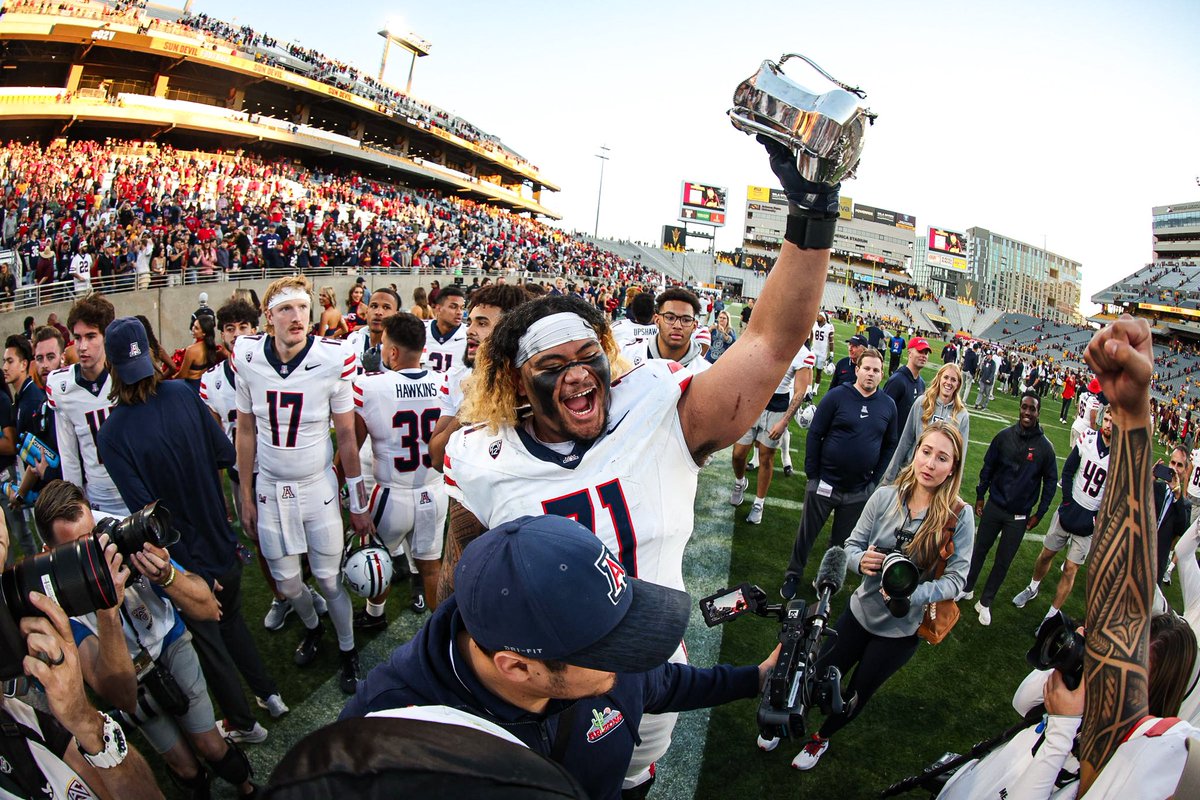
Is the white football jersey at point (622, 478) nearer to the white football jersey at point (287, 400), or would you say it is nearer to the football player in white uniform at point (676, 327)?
the white football jersey at point (287, 400)

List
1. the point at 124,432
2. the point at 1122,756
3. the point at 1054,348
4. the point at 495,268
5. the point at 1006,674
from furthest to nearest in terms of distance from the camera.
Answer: the point at 1054,348 → the point at 495,268 → the point at 1006,674 → the point at 124,432 → the point at 1122,756

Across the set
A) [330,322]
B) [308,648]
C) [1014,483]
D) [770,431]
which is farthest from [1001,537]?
[330,322]

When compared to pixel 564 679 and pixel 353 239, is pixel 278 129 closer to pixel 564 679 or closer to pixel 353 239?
pixel 353 239

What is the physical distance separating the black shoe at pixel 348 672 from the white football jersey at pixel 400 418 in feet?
3.46

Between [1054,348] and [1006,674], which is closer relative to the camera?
[1006,674]

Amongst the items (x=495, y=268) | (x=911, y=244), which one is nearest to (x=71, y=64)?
(x=495, y=268)

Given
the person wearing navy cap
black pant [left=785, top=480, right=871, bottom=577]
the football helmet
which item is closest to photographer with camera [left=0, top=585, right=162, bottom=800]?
the person wearing navy cap

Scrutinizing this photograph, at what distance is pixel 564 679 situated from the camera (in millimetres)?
1185

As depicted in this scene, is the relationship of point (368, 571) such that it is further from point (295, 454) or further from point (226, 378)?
point (226, 378)

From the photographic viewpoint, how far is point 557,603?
112 centimetres

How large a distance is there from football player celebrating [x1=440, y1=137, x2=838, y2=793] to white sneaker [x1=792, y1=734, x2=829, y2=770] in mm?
1719

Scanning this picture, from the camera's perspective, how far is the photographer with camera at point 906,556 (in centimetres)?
323

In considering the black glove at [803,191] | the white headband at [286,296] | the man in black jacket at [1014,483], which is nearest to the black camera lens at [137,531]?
the white headband at [286,296]

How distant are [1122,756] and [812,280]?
1266mm
